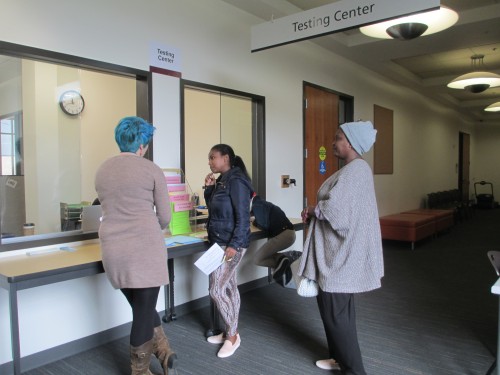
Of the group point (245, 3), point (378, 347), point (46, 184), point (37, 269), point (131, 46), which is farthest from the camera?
point (245, 3)

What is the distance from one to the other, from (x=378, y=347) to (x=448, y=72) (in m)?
6.86

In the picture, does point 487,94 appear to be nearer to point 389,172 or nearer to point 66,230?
point 389,172

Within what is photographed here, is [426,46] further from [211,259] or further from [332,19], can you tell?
[211,259]

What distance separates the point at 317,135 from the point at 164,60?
266cm

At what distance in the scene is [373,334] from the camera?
321 centimetres

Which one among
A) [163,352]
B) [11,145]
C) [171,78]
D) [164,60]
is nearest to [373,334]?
[163,352]

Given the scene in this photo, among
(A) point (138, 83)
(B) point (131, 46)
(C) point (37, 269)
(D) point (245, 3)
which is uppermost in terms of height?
(D) point (245, 3)

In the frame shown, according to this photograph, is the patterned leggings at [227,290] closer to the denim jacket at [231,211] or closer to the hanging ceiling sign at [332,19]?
the denim jacket at [231,211]

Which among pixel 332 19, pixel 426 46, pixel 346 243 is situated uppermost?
pixel 426 46

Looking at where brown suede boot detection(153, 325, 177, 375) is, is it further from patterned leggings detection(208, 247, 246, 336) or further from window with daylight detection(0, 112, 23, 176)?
window with daylight detection(0, 112, 23, 176)

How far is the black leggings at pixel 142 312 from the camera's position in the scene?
216 cm

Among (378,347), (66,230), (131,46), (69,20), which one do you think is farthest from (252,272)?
(69,20)

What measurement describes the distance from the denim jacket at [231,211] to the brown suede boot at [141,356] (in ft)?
2.70

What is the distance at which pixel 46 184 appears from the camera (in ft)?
12.0
